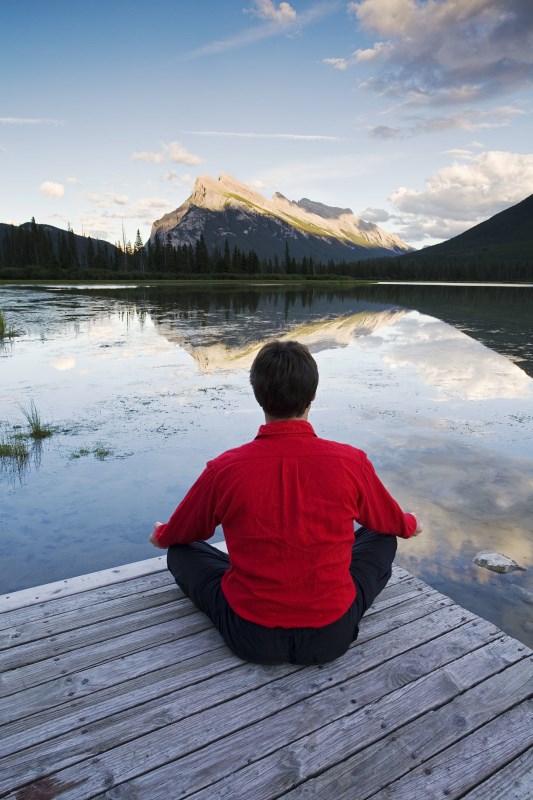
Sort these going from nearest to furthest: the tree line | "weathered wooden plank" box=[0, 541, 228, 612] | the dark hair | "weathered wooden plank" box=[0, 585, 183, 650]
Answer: the dark hair
"weathered wooden plank" box=[0, 585, 183, 650]
"weathered wooden plank" box=[0, 541, 228, 612]
the tree line

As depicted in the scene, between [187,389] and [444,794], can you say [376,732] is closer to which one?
[444,794]

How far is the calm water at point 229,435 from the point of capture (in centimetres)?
527

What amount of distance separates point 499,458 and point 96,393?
8.05 metres

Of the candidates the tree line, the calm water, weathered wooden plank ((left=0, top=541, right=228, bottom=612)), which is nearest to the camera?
weathered wooden plank ((left=0, top=541, right=228, bottom=612))

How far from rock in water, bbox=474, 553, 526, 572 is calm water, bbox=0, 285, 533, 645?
0.09 m

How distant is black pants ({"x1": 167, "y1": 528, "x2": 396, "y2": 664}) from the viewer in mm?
→ 2793

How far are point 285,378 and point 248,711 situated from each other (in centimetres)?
166

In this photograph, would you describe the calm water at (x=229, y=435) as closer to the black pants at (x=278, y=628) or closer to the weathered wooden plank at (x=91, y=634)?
the black pants at (x=278, y=628)

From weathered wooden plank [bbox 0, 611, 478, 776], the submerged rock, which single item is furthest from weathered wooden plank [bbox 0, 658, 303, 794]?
the submerged rock

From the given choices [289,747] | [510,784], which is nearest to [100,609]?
[289,747]

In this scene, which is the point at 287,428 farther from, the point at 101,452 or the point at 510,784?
the point at 101,452

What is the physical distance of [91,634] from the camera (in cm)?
322

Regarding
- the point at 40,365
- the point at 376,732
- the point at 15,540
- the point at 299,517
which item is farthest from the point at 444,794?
the point at 40,365

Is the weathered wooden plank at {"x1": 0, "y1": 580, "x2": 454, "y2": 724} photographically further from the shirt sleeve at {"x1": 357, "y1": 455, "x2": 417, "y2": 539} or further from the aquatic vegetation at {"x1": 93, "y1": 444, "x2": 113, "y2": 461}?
the aquatic vegetation at {"x1": 93, "y1": 444, "x2": 113, "y2": 461}
